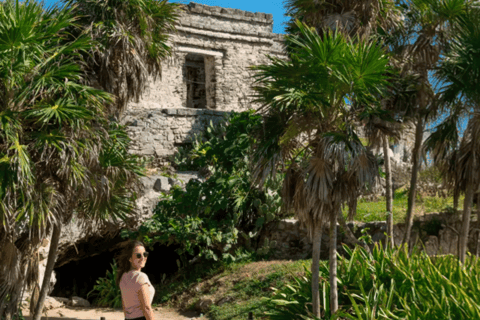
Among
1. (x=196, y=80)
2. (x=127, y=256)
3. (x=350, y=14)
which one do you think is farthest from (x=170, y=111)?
(x=127, y=256)

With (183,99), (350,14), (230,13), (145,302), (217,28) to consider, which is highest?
(230,13)

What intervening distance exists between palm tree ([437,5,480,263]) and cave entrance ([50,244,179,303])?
6897 millimetres

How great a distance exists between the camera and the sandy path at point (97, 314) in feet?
34.7

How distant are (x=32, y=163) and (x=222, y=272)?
5.46m

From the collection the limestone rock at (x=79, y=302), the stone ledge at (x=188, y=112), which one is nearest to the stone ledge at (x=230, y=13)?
the stone ledge at (x=188, y=112)

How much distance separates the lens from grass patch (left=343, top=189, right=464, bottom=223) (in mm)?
12570

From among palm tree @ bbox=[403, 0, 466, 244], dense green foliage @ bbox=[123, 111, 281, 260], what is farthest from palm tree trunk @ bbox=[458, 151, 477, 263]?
dense green foliage @ bbox=[123, 111, 281, 260]

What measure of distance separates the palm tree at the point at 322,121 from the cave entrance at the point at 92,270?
7.06m

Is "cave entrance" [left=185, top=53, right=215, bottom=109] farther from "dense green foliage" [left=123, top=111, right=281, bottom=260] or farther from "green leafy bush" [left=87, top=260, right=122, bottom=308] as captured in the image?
"green leafy bush" [left=87, top=260, right=122, bottom=308]

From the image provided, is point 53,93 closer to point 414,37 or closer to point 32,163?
point 32,163

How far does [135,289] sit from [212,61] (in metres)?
12.9

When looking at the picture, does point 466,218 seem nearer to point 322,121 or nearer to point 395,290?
point 395,290

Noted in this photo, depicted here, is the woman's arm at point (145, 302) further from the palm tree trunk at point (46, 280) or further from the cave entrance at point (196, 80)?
the cave entrance at point (196, 80)

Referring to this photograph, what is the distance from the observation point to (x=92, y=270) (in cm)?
1425
